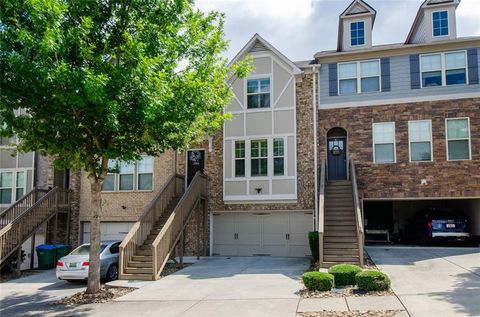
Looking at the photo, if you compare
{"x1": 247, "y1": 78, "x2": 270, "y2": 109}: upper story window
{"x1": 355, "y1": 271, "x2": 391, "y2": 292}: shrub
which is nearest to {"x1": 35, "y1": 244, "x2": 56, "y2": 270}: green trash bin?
{"x1": 247, "y1": 78, "x2": 270, "y2": 109}: upper story window

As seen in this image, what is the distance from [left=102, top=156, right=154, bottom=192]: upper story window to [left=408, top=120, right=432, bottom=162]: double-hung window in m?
11.9

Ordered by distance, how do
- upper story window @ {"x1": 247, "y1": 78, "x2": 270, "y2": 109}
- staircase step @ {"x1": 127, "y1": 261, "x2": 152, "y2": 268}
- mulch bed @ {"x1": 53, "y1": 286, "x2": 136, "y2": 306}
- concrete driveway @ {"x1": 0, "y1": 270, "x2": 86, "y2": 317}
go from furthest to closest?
upper story window @ {"x1": 247, "y1": 78, "x2": 270, "y2": 109} → staircase step @ {"x1": 127, "y1": 261, "x2": 152, "y2": 268} → mulch bed @ {"x1": 53, "y1": 286, "x2": 136, "y2": 306} → concrete driveway @ {"x1": 0, "y1": 270, "x2": 86, "y2": 317}

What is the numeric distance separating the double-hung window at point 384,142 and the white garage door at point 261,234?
397 centimetres

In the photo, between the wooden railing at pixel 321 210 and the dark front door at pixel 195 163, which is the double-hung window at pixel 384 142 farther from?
the dark front door at pixel 195 163

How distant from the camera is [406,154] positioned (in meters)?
19.0

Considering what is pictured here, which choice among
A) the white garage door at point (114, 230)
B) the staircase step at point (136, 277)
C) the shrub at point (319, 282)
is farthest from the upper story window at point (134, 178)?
the shrub at point (319, 282)

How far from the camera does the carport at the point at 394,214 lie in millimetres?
21884

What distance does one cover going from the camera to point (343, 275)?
38.9 ft

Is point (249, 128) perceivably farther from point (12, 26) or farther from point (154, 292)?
point (12, 26)

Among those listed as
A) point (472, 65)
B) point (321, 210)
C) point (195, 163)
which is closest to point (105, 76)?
point (321, 210)

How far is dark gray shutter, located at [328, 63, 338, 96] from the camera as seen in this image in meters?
20.0

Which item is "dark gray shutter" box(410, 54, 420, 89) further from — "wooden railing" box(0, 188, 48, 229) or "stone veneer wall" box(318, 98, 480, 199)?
"wooden railing" box(0, 188, 48, 229)

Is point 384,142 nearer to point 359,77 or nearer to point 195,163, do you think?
point 359,77

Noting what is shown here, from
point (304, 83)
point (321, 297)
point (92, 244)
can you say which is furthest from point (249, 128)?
point (321, 297)
